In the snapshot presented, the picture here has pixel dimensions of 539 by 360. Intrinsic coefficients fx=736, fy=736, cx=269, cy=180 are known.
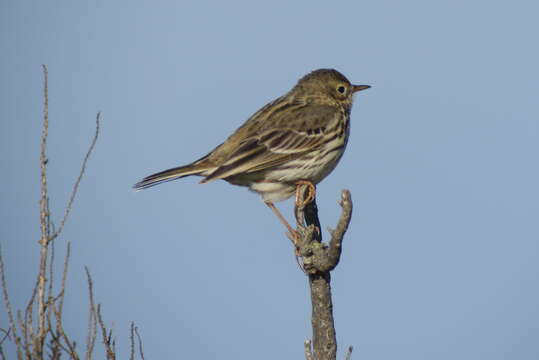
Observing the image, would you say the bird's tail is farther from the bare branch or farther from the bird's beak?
the bird's beak

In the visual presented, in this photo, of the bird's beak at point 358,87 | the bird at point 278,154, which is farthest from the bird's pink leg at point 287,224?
the bird's beak at point 358,87

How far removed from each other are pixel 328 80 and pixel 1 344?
668 centimetres

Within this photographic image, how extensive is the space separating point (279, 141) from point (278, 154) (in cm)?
31

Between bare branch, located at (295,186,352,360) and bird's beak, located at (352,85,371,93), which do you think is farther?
bird's beak, located at (352,85,371,93)

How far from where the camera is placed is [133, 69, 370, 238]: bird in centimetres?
898

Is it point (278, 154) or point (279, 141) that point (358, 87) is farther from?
point (278, 154)

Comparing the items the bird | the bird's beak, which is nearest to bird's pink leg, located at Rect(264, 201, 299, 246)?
the bird

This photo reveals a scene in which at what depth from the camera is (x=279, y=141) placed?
945 centimetres

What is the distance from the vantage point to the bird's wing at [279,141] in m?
8.91

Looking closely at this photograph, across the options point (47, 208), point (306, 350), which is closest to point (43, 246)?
point (47, 208)

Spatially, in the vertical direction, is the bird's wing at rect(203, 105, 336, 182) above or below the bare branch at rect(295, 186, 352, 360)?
above

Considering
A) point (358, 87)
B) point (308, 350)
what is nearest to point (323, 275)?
point (308, 350)

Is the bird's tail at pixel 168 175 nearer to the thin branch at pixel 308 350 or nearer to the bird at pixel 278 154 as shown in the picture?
the bird at pixel 278 154

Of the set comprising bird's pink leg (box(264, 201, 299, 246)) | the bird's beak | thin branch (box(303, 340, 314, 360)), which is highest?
the bird's beak
